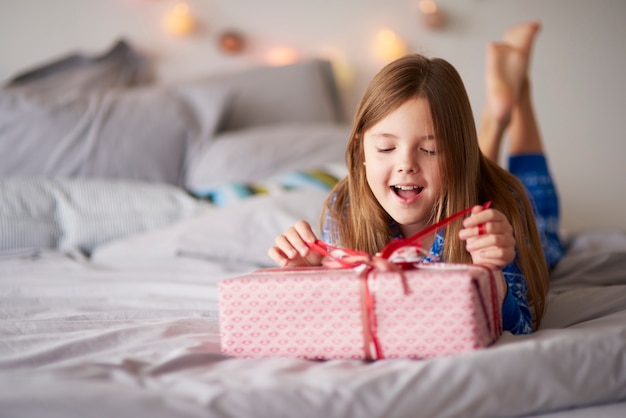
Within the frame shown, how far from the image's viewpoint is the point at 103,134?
81.2 inches

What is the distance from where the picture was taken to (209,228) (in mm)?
1574

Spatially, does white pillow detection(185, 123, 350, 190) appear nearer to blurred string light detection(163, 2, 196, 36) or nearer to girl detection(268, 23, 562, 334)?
blurred string light detection(163, 2, 196, 36)

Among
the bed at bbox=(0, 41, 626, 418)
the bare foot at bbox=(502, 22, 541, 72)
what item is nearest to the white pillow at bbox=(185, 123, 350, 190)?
the bed at bbox=(0, 41, 626, 418)

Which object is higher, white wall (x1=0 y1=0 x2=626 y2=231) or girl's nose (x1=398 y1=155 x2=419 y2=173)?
white wall (x1=0 y1=0 x2=626 y2=231)

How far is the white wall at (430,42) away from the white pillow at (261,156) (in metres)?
0.61

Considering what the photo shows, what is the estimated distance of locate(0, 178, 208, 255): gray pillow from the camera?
172 centimetres

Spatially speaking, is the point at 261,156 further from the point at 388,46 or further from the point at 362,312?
the point at 362,312

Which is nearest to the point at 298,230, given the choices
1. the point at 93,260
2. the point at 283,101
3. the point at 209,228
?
the point at 209,228

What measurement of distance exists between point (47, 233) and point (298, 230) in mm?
1010

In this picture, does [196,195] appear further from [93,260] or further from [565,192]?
[565,192]

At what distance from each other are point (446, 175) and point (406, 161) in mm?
69

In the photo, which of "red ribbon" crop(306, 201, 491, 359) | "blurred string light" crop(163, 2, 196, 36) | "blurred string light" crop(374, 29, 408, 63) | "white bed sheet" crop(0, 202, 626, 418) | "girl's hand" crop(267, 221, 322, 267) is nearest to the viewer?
"white bed sheet" crop(0, 202, 626, 418)

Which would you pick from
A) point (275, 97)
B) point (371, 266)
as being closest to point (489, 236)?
point (371, 266)

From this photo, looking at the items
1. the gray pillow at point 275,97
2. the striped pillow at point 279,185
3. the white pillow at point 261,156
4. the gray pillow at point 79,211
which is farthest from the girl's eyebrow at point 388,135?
the gray pillow at point 275,97
